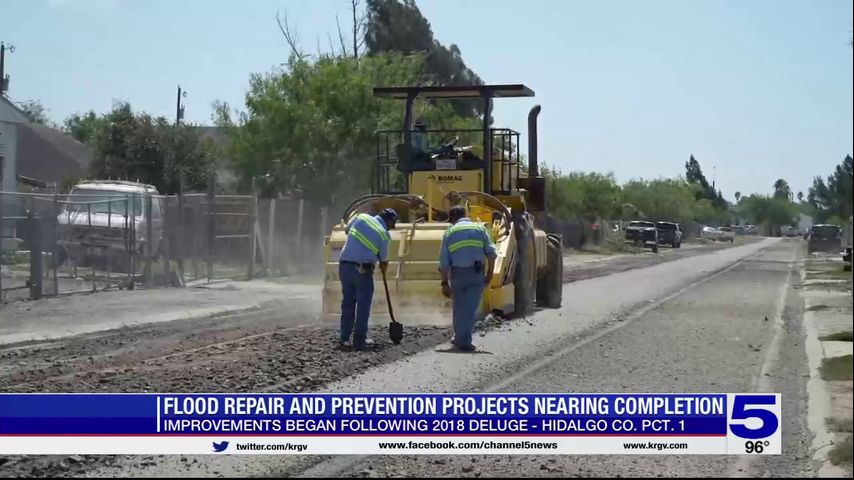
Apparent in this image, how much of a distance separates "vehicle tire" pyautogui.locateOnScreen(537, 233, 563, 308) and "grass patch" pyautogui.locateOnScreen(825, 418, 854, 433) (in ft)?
37.2

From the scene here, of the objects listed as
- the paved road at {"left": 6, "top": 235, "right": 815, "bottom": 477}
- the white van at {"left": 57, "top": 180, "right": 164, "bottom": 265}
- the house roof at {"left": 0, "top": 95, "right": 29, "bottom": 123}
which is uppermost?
the house roof at {"left": 0, "top": 95, "right": 29, "bottom": 123}

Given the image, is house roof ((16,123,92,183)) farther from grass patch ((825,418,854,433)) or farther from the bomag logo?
grass patch ((825,418,854,433))

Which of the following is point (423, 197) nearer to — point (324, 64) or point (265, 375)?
point (265, 375)

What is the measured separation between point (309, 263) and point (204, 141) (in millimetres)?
14061

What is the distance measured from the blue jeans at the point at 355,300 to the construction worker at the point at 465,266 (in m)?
0.98

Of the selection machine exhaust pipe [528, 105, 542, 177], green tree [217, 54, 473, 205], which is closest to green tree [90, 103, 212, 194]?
green tree [217, 54, 473, 205]

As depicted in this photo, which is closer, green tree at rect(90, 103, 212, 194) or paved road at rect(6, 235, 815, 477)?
paved road at rect(6, 235, 815, 477)

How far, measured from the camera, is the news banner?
26.2 feet

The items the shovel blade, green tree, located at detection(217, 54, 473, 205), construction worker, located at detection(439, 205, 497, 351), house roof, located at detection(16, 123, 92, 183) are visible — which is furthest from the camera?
house roof, located at detection(16, 123, 92, 183)

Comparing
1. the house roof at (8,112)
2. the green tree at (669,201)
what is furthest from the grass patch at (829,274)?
the green tree at (669,201)

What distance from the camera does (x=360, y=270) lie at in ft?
44.4

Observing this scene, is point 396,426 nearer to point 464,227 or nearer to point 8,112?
point 464,227

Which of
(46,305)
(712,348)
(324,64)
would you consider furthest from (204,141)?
(712,348)

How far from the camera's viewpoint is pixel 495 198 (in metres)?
16.9
